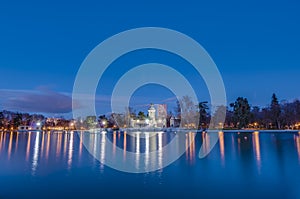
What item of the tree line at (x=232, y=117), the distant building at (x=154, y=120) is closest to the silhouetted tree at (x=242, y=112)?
the tree line at (x=232, y=117)

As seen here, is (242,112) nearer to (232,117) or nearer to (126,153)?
(232,117)

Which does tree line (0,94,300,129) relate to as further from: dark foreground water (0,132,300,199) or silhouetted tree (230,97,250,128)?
dark foreground water (0,132,300,199)

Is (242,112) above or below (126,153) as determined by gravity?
above

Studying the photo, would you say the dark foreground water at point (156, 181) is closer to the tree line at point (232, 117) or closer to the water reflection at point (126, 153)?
the water reflection at point (126, 153)

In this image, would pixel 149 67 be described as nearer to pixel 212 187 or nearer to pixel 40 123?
pixel 212 187

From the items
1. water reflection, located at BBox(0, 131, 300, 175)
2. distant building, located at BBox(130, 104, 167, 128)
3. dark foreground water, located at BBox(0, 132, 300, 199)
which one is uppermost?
distant building, located at BBox(130, 104, 167, 128)

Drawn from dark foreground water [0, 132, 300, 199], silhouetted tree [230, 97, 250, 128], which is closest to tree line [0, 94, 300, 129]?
silhouetted tree [230, 97, 250, 128]

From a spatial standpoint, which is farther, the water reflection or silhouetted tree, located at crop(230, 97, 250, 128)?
silhouetted tree, located at crop(230, 97, 250, 128)

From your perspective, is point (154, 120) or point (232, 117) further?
point (154, 120)

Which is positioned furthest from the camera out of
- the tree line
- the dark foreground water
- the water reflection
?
the tree line

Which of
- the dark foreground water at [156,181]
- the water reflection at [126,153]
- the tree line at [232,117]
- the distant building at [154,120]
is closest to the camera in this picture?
the dark foreground water at [156,181]

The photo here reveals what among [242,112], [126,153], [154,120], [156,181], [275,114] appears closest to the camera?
[156,181]

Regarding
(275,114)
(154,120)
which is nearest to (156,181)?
(275,114)

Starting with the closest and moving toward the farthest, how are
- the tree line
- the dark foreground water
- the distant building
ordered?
the dark foreground water < the tree line < the distant building
